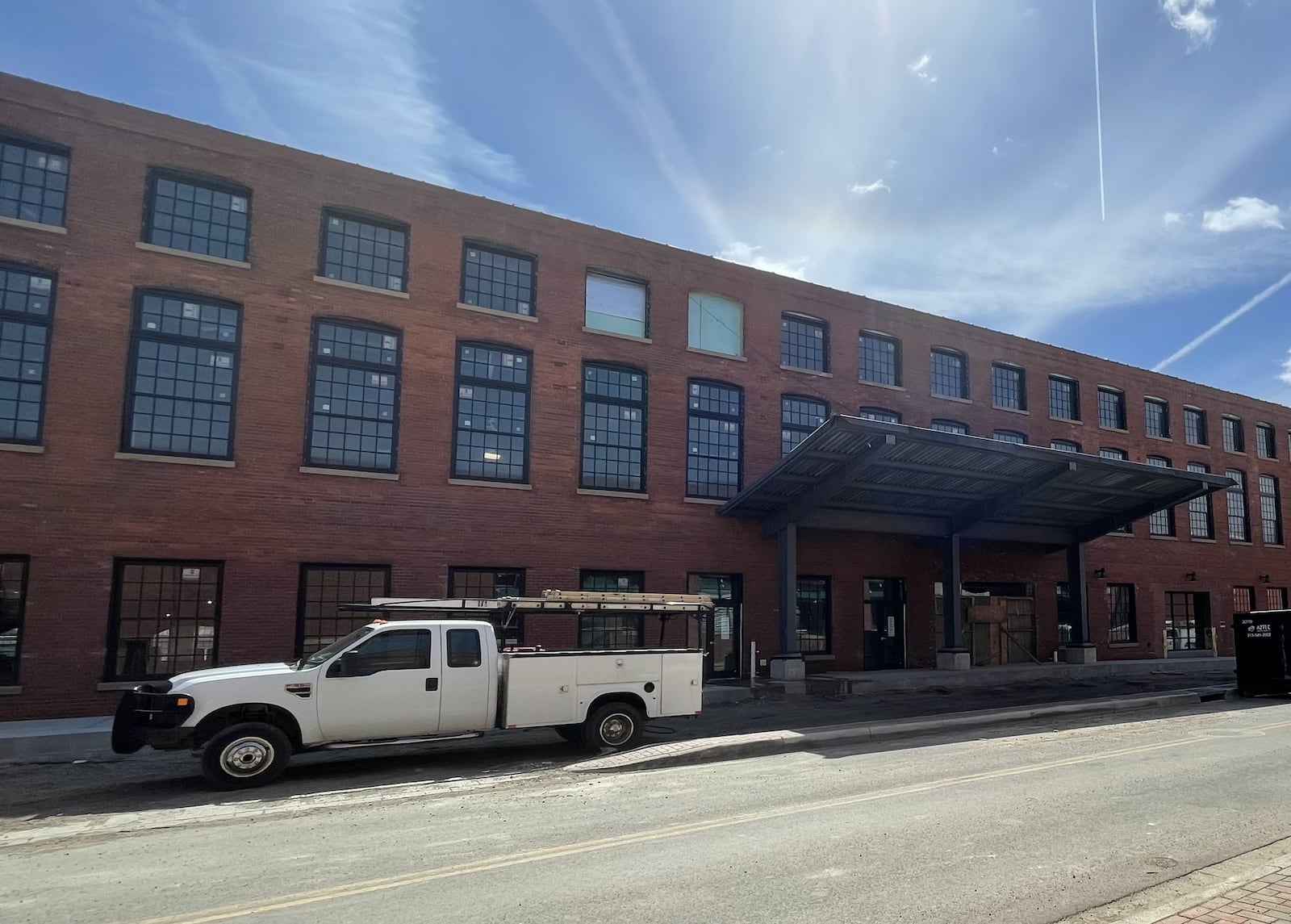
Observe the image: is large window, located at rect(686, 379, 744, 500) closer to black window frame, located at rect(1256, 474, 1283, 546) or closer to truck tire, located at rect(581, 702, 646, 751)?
truck tire, located at rect(581, 702, 646, 751)

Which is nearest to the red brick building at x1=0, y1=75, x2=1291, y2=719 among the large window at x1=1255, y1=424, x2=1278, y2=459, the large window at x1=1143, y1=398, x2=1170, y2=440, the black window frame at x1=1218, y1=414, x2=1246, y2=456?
the large window at x1=1143, y1=398, x2=1170, y2=440

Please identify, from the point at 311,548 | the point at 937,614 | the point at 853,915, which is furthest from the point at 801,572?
the point at 853,915

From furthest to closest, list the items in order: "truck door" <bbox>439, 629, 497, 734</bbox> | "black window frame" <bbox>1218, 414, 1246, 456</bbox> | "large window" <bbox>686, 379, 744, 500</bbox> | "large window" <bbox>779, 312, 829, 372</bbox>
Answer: "black window frame" <bbox>1218, 414, 1246, 456</bbox>
"large window" <bbox>779, 312, 829, 372</bbox>
"large window" <bbox>686, 379, 744, 500</bbox>
"truck door" <bbox>439, 629, 497, 734</bbox>

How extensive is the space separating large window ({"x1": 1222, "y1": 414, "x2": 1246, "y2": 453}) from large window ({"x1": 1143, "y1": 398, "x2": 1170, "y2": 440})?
4.71 meters

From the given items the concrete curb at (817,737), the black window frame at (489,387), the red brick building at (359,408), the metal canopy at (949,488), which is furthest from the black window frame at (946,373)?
the black window frame at (489,387)

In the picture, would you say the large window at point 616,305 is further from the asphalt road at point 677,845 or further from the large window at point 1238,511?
the large window at point 1238,511

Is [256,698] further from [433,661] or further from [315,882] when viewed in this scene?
[315,882]

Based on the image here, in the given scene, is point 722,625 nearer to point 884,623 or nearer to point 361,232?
point 884,623

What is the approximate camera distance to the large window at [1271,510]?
126 feet

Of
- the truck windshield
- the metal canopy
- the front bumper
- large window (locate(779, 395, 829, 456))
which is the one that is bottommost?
the front bumper

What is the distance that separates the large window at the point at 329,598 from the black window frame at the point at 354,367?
211cm

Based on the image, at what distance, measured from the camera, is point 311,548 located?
699 inches

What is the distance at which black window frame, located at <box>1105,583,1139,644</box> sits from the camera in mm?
32219

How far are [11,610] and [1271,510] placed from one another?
149ft
